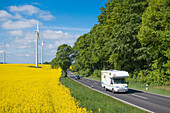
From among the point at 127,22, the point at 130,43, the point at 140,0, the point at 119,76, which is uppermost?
the point at 140,0

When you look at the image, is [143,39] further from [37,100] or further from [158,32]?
[37,100]

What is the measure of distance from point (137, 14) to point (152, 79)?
11.6m

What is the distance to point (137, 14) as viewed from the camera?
27828 mm

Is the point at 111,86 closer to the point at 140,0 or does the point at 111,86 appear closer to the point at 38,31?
the point at 140,0

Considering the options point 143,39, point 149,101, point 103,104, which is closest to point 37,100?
point 103,104

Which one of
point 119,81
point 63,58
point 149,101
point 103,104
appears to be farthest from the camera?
point 63,58

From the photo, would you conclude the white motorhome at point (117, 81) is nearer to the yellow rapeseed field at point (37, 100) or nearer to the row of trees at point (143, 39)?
the row of trees at point (143, 39)

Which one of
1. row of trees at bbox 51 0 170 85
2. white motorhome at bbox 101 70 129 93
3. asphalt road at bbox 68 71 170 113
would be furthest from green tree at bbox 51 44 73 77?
asphalt road at bbox 68 71 170 113

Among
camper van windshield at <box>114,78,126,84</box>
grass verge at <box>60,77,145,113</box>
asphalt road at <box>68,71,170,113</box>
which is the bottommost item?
asphalt road at <box>68,71,170,113</box>

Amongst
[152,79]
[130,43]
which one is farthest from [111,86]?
[130,43]

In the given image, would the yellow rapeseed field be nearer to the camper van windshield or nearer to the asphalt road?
the asphalt road

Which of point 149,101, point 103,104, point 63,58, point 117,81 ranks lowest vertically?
point 149,101

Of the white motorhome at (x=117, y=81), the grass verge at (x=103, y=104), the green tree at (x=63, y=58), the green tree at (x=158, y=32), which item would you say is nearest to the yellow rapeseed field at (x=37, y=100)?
the grass verge at (x=103, y=104)

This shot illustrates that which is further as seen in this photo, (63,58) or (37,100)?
(63,58)
